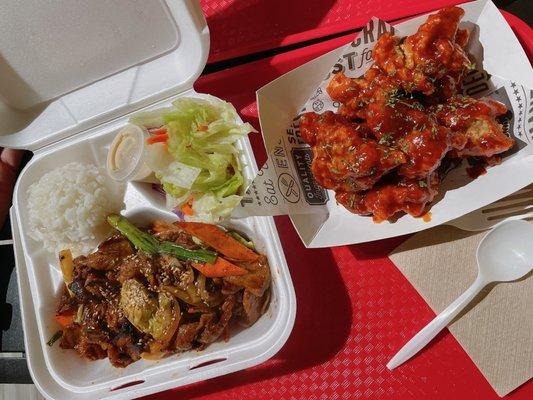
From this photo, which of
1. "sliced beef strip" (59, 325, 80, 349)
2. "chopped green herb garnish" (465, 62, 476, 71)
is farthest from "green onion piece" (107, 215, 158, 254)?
"chopped green herb garnish" (465, 62, 476, 71)

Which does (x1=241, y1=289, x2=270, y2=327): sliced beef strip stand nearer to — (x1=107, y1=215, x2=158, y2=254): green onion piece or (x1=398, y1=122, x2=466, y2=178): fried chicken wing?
(x1=107, y1=215, x2=158, y2=254): green onion piece

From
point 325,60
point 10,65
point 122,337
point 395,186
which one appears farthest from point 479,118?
point 10,65

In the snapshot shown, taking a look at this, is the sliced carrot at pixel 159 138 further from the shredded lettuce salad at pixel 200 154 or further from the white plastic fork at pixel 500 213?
the white plastic fork at pixel 500 213

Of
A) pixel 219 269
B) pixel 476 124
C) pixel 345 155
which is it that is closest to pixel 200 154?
pixel 219 269

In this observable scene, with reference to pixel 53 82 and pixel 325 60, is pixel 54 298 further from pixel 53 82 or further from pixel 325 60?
pixel 325 60

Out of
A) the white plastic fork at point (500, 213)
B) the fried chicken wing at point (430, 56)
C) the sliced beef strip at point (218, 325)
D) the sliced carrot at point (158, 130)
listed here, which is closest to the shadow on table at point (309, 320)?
the sliced beef strip at point (218, 325)

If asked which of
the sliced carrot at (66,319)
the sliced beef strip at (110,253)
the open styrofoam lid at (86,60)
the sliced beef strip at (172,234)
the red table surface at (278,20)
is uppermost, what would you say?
the open styrofoam lid at (86,60)
